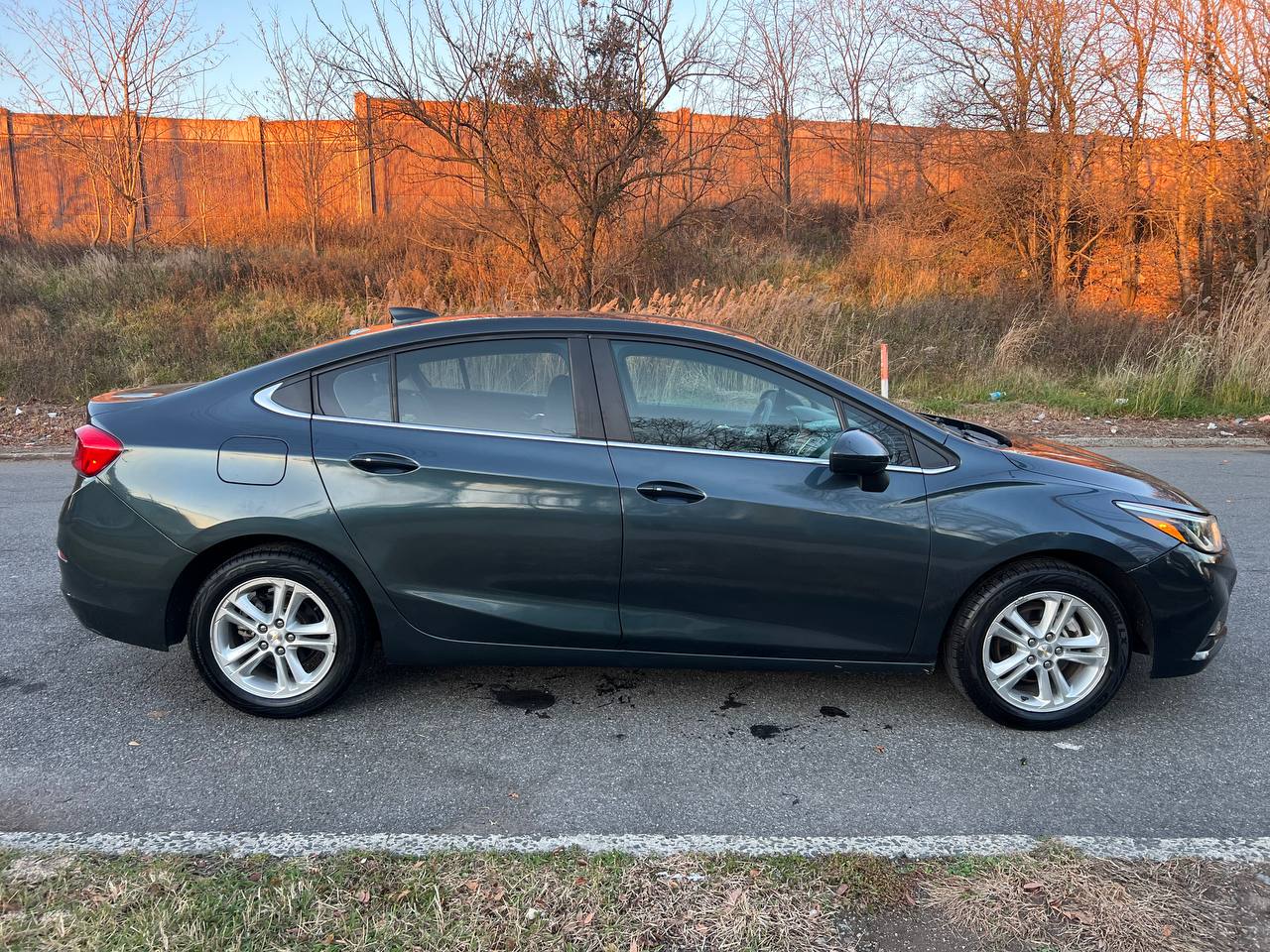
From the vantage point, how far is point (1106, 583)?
3.72m

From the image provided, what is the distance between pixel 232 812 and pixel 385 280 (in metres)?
14.6

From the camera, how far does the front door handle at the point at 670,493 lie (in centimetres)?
354

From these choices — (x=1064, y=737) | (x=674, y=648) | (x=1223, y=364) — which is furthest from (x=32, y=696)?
(x=1223, y=364)

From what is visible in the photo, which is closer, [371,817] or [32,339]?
[371,817]

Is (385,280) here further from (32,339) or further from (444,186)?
(32,339)

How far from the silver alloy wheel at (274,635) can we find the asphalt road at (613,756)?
0.19 m

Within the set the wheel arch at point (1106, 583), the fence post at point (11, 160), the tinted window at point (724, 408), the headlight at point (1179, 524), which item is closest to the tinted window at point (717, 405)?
the tinted window at point (724, 408)

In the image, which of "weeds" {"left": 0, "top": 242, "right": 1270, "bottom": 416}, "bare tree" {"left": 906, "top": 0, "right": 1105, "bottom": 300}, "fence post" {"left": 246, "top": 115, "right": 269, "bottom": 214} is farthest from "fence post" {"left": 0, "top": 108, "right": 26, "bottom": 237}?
"bare tree" {"left": 906, "top": 0, "right": 1105, "bottom": 300}

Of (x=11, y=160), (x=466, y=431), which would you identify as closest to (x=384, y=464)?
(x=466, y=431)

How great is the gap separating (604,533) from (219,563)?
5.25 ft

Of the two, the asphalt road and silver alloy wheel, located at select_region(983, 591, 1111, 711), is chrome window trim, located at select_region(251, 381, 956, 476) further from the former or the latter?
the asphalt road

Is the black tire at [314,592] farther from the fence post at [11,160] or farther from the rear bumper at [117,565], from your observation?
the fence post at [11,160]

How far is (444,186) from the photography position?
1608 cm

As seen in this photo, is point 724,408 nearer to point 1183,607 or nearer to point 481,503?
point 481,503
